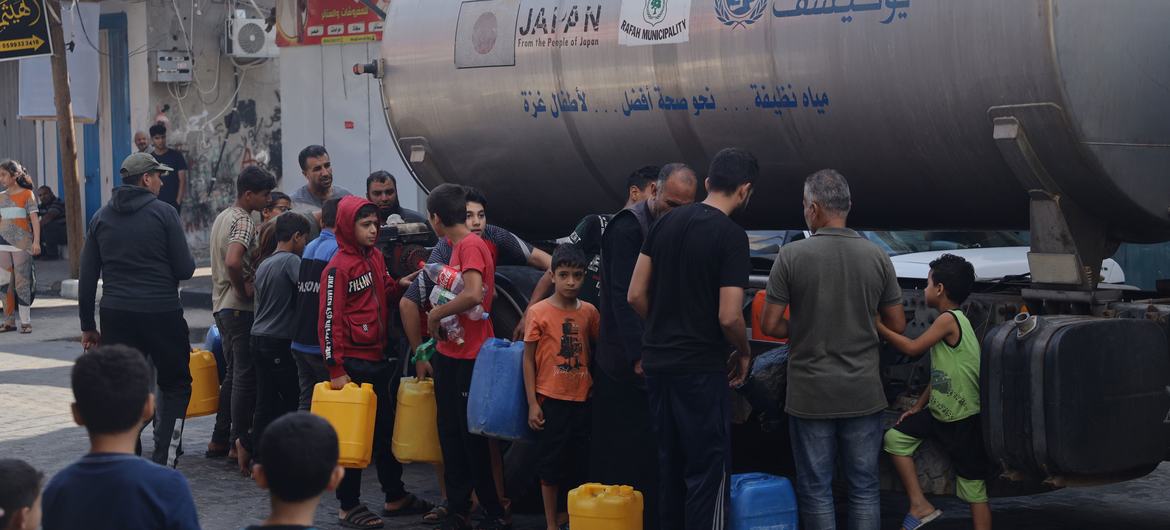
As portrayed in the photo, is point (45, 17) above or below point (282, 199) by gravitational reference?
above

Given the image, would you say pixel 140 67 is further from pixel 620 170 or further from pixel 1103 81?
pixel 1103 81

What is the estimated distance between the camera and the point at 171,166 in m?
17.5

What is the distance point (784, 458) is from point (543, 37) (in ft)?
7.87

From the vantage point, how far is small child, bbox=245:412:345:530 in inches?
127

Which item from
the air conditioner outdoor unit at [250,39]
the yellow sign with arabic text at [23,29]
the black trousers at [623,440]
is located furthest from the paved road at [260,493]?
the air conditioner outdoor unit at [250,39]

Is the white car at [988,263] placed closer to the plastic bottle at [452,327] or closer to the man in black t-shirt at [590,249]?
the man in black t-shirt at [590,249]

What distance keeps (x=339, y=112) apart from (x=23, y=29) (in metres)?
3.90

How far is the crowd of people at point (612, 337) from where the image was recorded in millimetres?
5551

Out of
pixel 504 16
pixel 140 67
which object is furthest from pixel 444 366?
pixel 140 67

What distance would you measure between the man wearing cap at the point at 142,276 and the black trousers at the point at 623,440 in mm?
2525

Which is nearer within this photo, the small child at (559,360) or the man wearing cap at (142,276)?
the small child at (559,360)

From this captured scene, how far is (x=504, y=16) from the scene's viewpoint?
7.64m

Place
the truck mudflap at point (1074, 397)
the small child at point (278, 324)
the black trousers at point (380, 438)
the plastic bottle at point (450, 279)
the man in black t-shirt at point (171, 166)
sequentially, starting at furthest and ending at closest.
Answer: the man in black t-shirt at point (171, 166)
the small child at point (278, 324)
the black trousers at point (380, 438)
the plastic bottle at point (450, 279)
the truck mudflap at point (1074, 397)

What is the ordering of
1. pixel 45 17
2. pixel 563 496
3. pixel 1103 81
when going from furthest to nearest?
1. pixel 45 17
2. pixel 563 496
3. pixel 1103 81
